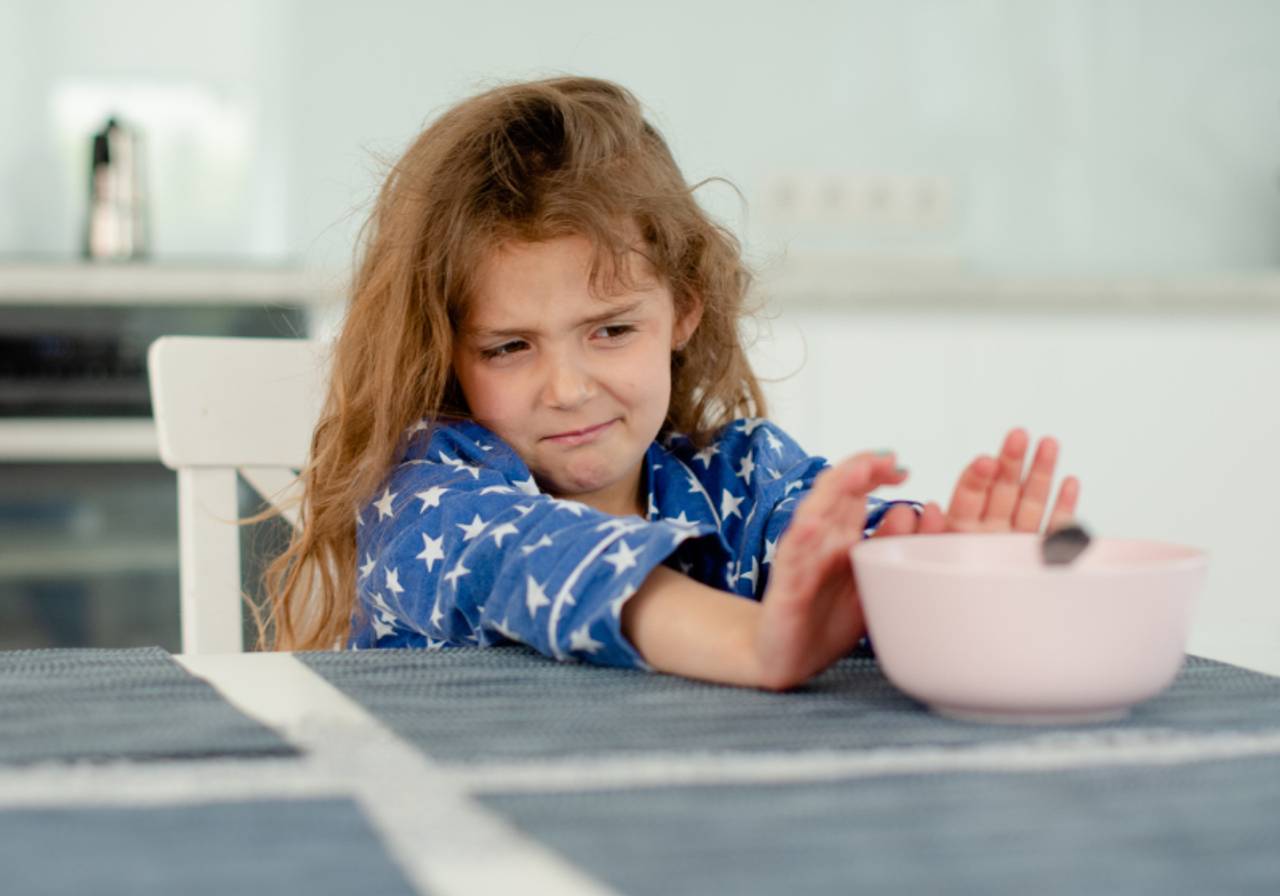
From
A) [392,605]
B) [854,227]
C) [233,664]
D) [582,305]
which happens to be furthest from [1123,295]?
[233,664]

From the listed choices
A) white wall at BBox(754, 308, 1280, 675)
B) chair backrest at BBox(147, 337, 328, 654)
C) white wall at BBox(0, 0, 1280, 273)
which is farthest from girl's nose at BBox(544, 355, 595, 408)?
white wall at BBox(0, 0, 1280, 273)

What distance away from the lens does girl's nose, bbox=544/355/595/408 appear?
42.0 inches

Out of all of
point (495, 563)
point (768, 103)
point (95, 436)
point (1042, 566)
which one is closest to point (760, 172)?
point (768, 103)

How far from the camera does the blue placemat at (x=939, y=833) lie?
36 cm

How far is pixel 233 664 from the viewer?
698mm

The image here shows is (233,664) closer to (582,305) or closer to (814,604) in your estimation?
(814,604)

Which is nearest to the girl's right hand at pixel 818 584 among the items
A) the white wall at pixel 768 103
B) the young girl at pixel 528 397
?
the young girl at pixel 528 397

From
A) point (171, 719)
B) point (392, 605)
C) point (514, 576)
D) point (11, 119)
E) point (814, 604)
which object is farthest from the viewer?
point (11, 119)

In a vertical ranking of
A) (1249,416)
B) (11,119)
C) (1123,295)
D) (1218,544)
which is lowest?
(1218,544)

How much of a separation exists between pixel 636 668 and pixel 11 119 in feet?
8.56

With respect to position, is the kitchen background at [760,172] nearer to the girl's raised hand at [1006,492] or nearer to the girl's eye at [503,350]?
the girl's eye at [503,350]

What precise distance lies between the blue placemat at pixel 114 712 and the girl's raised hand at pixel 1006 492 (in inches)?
15.1

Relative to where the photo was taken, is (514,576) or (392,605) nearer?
(514,576)

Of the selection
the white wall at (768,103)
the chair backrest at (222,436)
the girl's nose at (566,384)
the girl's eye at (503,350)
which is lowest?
the chair backrest at (222,436)
